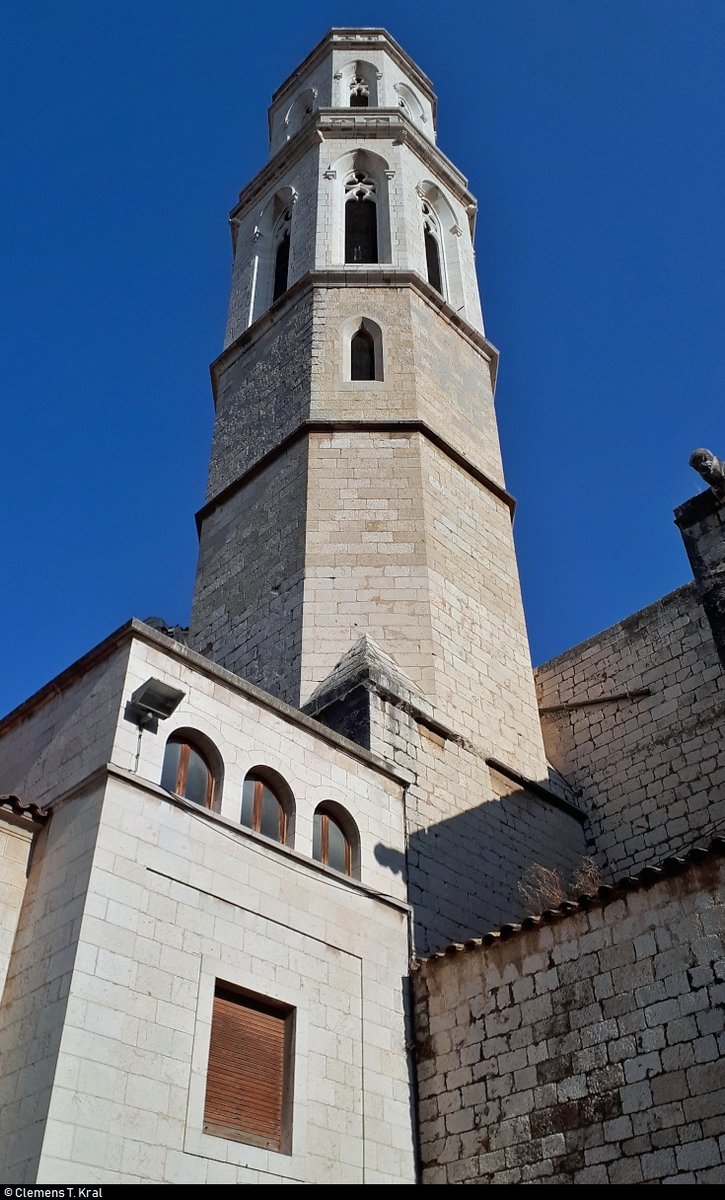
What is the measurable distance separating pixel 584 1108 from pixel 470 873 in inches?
134

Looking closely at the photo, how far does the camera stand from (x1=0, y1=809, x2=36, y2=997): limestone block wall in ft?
26.2

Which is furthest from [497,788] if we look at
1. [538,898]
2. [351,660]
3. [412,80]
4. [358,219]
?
[412,80]

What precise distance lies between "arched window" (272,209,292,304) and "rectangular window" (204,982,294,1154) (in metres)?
13.3

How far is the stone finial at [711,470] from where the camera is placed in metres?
11.0

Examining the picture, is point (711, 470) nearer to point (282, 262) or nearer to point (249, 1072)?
point (249, 1072)

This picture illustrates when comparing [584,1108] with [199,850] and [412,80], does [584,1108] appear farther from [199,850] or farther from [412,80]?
[412,80]

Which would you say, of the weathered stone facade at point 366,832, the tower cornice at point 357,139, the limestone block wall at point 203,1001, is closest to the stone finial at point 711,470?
the weathered stone facade at point 366,832

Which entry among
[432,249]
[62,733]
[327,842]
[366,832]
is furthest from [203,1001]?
[432,249]

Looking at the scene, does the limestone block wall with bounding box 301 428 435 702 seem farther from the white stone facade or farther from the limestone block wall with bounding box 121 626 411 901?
the white stone facade

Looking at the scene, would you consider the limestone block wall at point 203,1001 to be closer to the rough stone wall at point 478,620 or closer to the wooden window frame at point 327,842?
the wooden window frame at point 327,842

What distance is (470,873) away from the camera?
1098 centimetres

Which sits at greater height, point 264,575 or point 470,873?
point 264,575

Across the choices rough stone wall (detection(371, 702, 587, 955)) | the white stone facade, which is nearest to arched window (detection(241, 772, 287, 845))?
the white stone facade

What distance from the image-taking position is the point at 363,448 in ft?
48.0
